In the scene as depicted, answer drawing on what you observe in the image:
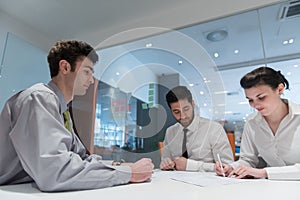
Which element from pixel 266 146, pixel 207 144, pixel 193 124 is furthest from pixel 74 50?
pixel 266 146

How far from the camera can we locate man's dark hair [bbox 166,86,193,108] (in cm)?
79

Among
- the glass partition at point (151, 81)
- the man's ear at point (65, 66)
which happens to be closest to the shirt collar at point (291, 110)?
the glass partition at point (151, 81)

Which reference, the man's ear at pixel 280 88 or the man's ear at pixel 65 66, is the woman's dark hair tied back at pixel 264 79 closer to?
the man's ear at pixel 280 88

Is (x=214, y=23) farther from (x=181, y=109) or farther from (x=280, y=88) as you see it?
(x=181, y=109)

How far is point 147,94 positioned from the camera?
77 centimetres

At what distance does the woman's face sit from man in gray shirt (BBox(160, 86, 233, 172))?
221 millimetres

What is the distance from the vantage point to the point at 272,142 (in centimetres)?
102

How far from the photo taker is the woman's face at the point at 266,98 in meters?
1.03

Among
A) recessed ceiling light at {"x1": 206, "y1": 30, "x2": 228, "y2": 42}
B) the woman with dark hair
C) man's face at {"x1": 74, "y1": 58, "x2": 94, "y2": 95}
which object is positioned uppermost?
recessed ceiling light at {"x1": 206, "y1": 30, "x2": 228, "y2": 42}

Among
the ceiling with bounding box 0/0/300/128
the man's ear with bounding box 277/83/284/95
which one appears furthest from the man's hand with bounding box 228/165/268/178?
the ceiling with bounding box 0/0/300/128

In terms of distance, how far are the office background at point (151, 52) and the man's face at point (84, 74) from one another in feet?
0.11

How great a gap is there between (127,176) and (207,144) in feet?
2.36

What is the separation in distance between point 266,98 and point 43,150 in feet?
3.25

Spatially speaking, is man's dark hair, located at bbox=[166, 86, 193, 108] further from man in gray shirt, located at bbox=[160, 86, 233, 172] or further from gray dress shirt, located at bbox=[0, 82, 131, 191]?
gray dress shirt, located at bbox=[0, 82, 131, 191]
